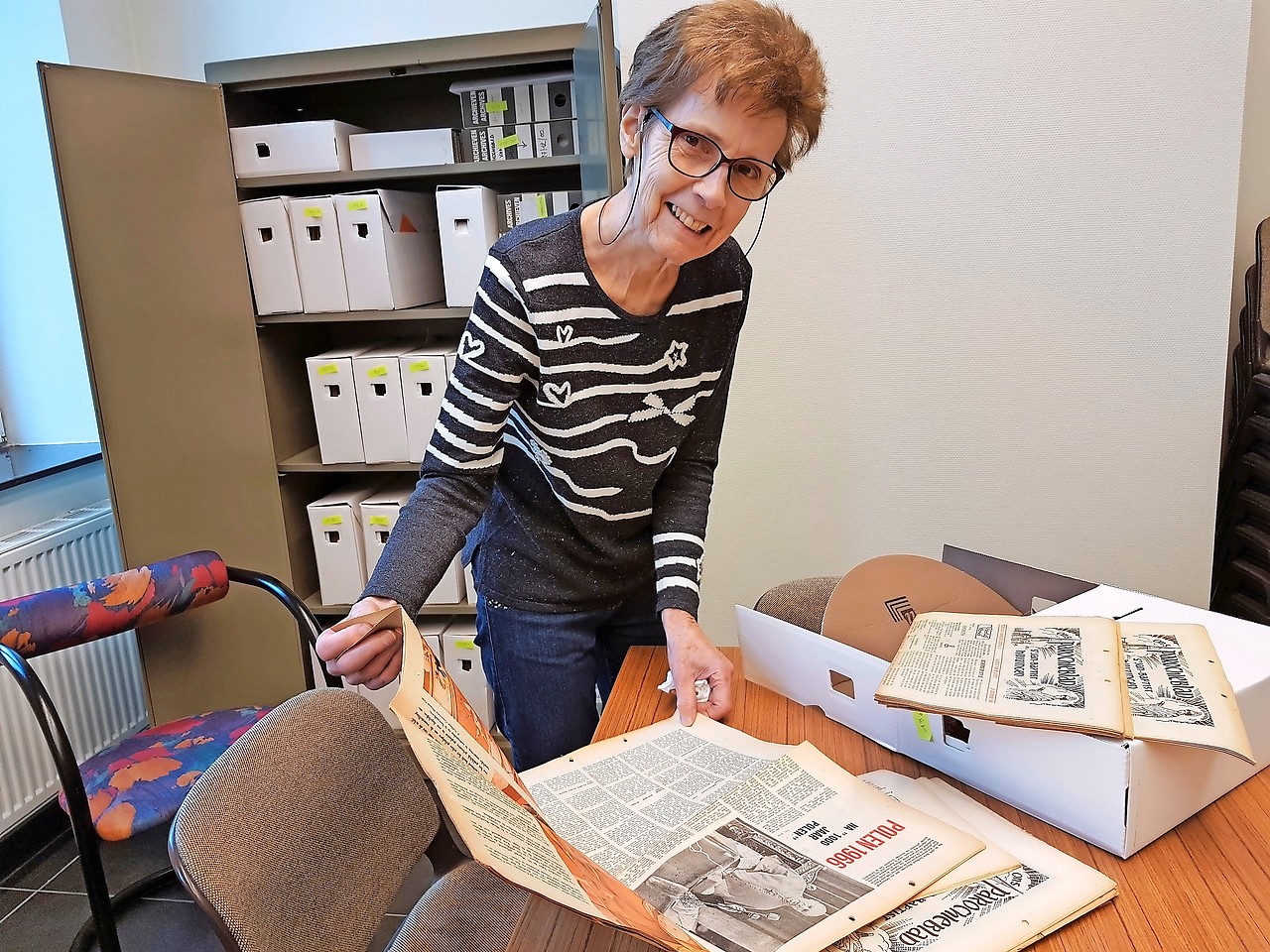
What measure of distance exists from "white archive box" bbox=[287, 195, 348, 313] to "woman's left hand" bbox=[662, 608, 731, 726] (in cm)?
161

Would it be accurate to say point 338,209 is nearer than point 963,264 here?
No

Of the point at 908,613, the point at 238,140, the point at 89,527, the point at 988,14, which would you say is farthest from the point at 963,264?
the point at 89,527

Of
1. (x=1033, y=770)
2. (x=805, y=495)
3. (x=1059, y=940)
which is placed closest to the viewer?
(x=1059, y=940)

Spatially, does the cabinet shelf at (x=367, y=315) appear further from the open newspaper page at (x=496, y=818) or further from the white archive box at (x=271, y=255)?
the open newspaper page at (x=496, y=818)

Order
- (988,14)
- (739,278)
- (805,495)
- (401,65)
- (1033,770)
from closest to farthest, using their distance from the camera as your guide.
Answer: (1033,770) → (739,278) → (988,14) → (805,495) → (401,65)

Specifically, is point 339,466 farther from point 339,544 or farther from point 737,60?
point 737,60

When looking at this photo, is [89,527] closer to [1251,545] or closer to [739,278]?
[739,278]

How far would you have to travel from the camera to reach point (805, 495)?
197cm

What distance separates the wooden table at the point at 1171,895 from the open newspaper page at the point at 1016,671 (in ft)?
0.37

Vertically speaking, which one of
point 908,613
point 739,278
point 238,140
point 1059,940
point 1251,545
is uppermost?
point 238,140

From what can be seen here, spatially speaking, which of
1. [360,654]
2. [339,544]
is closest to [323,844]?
[360,654]

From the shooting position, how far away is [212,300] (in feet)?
7.52

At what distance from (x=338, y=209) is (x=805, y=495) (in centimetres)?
136

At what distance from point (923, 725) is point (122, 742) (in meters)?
1.73
